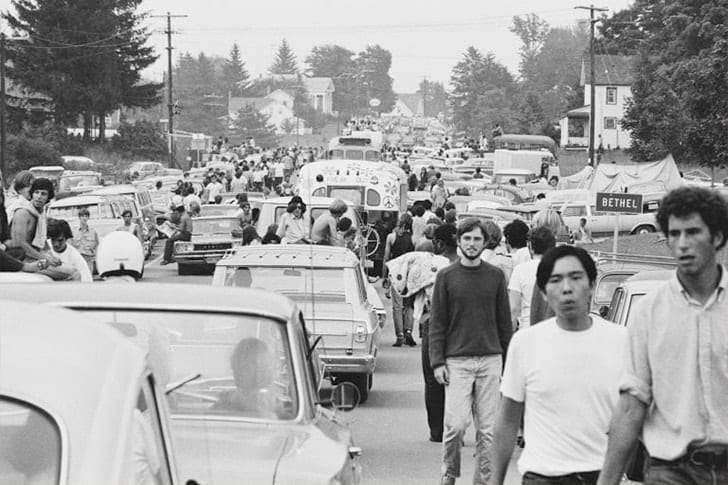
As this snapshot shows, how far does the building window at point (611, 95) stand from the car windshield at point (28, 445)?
113240 millimetres

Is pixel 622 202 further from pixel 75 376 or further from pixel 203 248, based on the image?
pixel 75 376

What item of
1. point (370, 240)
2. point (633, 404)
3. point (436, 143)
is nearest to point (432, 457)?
point (633, 404)

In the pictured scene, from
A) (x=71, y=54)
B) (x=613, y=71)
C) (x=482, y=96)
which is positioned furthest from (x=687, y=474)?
(x=482, y=96)

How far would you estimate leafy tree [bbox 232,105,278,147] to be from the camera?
159125 mm

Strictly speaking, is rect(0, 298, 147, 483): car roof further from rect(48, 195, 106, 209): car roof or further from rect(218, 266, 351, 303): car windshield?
rect(48, 195, 106, 209): car roof

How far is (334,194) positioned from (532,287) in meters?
24.2

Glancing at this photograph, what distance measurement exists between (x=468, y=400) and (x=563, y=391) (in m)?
3.56

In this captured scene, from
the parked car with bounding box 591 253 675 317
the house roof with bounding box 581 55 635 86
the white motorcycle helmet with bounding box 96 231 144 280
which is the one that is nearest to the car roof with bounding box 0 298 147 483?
the white motorcycle helmet with bounding box 96 231 144 280

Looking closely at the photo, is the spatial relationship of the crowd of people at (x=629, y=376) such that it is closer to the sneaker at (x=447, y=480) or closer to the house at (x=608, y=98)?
the sneaker at (x=447, y=480)

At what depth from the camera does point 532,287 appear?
1120 centimetres

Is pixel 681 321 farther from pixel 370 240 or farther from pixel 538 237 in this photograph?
pixel 370 240

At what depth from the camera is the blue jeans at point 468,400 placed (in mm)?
9992

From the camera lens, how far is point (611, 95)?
115 meters

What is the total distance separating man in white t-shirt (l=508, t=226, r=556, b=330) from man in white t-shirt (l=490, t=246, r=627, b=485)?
14.2 feet
